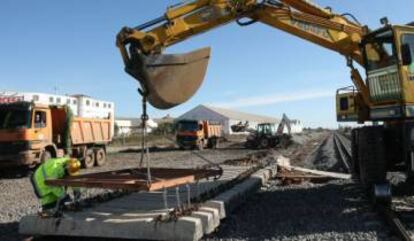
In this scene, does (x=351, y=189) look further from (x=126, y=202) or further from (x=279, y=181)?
(x=126, y=202)

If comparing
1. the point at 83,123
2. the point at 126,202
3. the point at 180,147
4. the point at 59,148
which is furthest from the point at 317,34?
the point at 180,147

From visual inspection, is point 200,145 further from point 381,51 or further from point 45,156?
point 381,51

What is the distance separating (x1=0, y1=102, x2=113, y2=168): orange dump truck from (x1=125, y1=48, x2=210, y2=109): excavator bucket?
11471 mm

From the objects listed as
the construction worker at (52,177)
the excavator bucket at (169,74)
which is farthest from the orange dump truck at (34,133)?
the excavator bucket at (169,74)

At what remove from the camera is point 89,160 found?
2498 centimetres

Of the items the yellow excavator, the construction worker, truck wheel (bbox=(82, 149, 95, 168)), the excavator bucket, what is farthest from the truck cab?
the excavator bucket

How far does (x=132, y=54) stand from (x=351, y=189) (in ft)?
22.4

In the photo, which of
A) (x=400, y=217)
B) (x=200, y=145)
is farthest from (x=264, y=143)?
(x=400, y=217)

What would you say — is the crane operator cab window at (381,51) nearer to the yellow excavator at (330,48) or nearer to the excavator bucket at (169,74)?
the yellow excavator at (330,48)

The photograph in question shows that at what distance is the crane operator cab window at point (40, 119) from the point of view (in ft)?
63.8

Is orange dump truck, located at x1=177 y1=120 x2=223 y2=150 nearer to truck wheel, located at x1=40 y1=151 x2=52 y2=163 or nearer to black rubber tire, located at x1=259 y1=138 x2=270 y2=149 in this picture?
black rubber tire, located at x1=259 y1=138 x2=270 y2=149

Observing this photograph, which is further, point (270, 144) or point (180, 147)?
point (270, 144)

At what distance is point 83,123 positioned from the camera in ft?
80.2

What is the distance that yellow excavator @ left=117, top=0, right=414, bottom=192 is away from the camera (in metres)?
8.67
